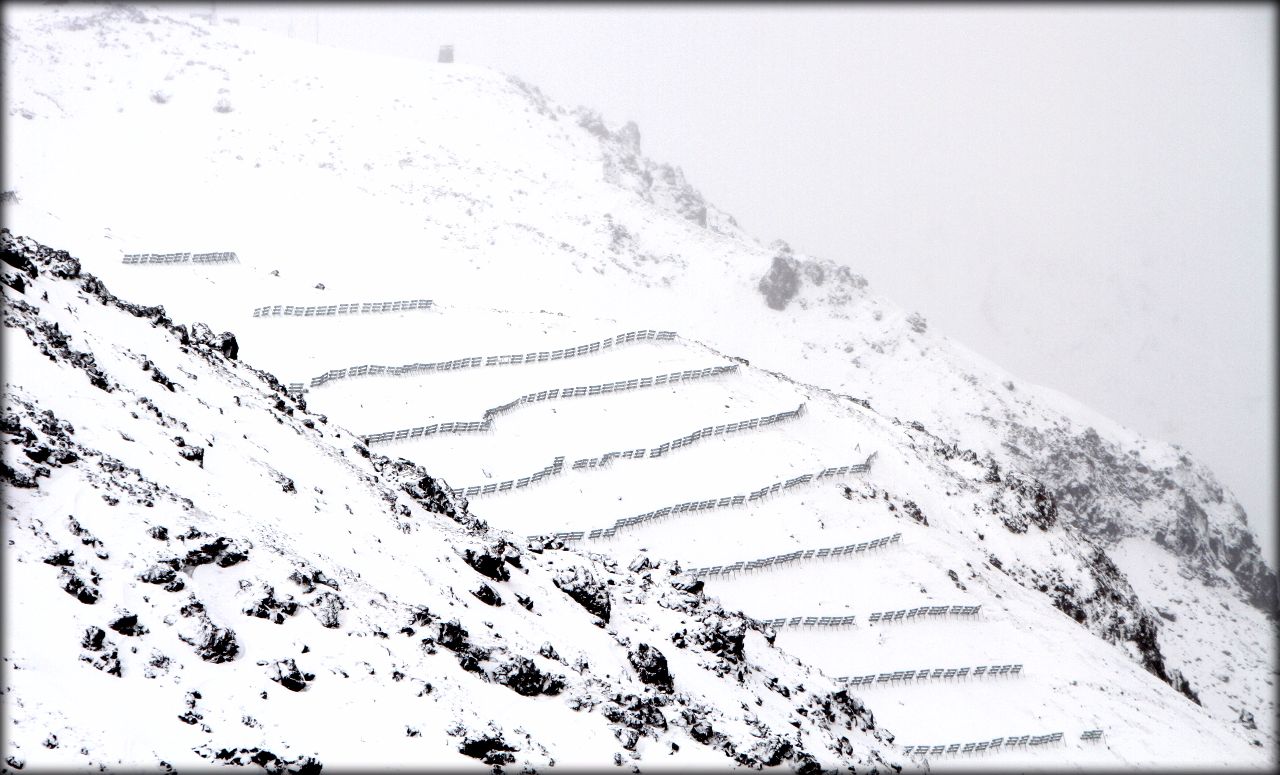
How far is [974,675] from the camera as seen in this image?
41.3 metres

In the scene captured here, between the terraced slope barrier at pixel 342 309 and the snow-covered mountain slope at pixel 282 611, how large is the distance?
20.8m

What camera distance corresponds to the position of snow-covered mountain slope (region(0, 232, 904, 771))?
55.1 feet

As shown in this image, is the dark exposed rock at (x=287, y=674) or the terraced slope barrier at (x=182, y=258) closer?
the dark exposed rock at (x=287, y=674)

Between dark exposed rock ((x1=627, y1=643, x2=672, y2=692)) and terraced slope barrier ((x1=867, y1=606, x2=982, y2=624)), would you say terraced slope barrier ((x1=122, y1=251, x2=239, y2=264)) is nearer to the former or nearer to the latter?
terraced slope barrier ((x1=867, y1=606, x2=982, y2=624))

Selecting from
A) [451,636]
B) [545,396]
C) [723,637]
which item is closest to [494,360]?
[545,396]

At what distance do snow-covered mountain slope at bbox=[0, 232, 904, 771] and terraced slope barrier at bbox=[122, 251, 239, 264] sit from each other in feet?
79.9

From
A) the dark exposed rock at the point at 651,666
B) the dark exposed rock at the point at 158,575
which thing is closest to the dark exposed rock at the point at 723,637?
the dark exposed rock at the point at 651,666

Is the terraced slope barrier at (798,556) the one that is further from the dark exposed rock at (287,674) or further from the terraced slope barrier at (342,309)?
the terraced slope barrier at (342,309)

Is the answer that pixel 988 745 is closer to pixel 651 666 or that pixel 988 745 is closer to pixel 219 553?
pixel 651 666

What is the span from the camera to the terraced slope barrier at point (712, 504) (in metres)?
41.3

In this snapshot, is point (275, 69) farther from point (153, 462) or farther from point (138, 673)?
point (138, 673)

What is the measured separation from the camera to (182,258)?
179 feet

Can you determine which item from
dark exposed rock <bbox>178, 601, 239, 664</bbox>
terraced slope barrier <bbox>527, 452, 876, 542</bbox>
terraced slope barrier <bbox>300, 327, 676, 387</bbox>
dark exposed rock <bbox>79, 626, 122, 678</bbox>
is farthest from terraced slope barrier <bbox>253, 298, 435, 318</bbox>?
dark exposed rock <bbox>79, 626, 122, 678</bbox>

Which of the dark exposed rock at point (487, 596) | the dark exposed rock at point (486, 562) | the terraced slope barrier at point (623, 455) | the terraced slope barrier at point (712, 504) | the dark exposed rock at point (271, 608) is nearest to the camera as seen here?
the dark exposed rock at point (271, 608)
